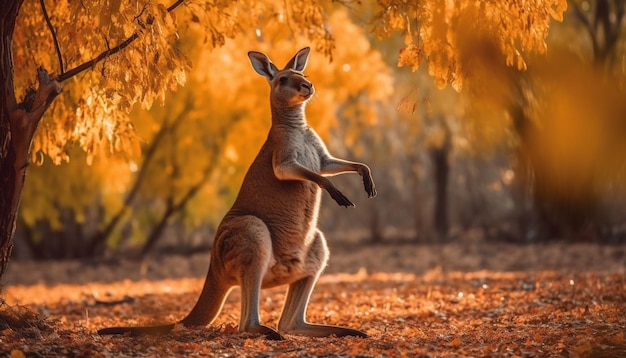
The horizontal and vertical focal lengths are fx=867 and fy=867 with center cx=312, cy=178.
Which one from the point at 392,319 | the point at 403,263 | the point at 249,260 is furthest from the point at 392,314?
the point at 403,263

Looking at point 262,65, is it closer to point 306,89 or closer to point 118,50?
point 306,89

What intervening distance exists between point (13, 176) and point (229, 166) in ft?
39.2

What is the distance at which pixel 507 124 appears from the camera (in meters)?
14.8

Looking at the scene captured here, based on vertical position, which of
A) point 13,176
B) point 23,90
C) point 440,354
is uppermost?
point 23,90

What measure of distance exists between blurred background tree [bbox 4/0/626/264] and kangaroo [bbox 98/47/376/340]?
787 millimetres

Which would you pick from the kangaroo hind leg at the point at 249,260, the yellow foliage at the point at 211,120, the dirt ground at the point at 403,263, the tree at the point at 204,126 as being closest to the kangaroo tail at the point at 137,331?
the kangaroo hind leg at the point at 249,260

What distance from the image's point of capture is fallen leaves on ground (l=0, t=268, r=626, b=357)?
560 centimetres

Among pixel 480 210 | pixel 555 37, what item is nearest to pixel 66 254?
pixel 480 210

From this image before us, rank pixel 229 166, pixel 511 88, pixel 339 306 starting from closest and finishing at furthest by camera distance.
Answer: pixel 339 306, pixel 511 88, pixel 229 166

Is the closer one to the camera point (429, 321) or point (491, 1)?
point (491, 1)

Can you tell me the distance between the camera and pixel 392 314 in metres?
8.23

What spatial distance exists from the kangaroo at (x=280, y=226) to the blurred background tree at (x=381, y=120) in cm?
79

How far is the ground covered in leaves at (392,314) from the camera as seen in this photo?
5635 mm

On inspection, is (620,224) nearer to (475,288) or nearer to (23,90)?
(475,288)
